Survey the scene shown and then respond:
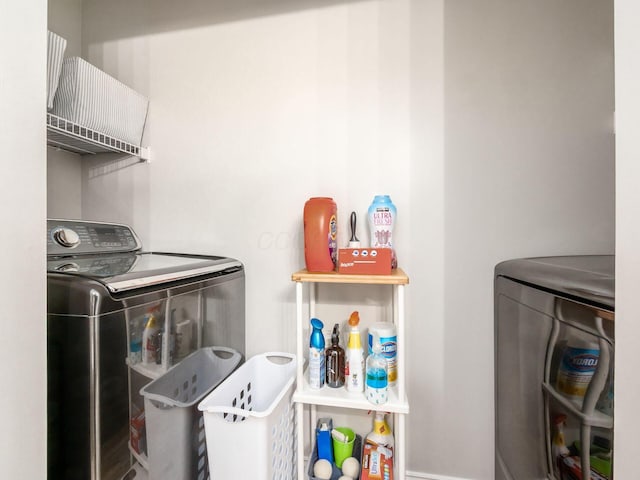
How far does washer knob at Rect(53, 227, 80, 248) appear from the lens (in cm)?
114

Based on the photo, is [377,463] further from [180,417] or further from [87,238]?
[87,238]

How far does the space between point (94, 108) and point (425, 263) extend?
1.48 meters

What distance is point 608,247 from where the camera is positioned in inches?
45.4

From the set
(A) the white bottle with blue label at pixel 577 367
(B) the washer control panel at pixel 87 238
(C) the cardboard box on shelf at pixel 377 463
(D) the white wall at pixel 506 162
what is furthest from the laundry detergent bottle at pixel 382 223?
(B) the washer control panel at pixel 87 238

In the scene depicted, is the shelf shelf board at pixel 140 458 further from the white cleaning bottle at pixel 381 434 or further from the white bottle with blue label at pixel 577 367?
the white bottle with blue label at pixel 577 367

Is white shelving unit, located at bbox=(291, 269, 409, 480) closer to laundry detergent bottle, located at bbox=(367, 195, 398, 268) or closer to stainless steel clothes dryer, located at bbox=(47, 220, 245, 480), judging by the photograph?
laundry detergent bottle, located at bbox=(367, 195, 398, 268)

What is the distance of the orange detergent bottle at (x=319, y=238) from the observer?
107 cm

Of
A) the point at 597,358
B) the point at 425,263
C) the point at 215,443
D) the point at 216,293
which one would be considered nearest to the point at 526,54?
the point at 425,263

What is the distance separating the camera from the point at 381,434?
3.92 feet

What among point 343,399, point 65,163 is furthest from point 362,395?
point 65,163

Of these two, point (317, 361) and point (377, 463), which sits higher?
point (317, 361)

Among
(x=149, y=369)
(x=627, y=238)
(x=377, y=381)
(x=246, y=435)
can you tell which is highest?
(x=627, y=238)

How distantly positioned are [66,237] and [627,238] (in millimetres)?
1567

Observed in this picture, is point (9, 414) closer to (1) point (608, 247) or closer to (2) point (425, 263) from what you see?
(2) point (425, 263)
